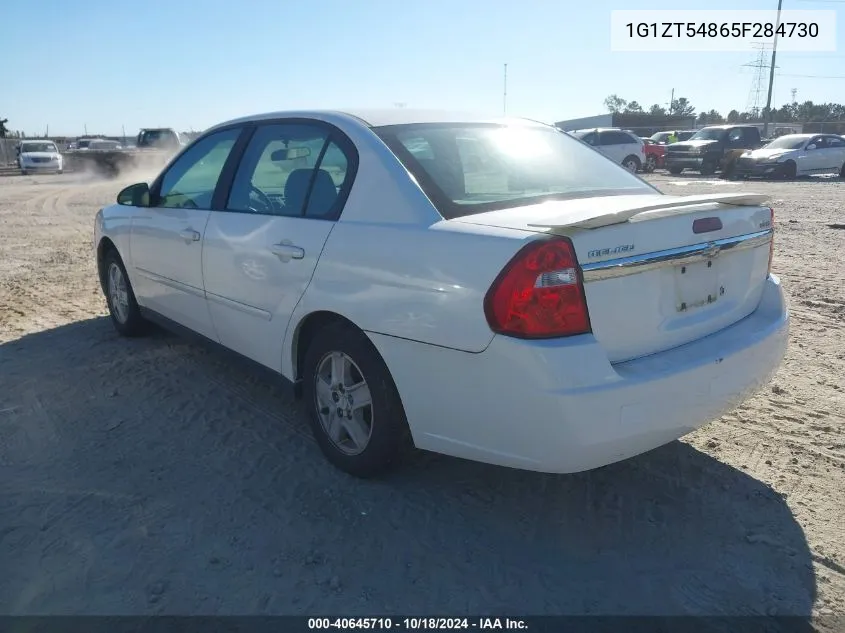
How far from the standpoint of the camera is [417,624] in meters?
2.28

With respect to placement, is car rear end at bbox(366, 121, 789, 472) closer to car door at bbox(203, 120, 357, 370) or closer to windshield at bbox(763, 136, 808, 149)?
car door at bbox(203, 120, 357, 370)

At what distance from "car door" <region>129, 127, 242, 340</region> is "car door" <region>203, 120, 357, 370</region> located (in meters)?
0.17

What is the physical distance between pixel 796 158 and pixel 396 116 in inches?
905

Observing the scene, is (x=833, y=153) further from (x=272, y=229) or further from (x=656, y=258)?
(x=272, y=229)

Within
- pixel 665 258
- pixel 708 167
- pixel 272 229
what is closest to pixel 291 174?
pixel 272 229

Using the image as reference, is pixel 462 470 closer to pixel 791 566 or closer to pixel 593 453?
pixel 593 453

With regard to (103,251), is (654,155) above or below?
below

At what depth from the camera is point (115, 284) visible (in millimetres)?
5359

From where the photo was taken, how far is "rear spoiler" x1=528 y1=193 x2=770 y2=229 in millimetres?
2361

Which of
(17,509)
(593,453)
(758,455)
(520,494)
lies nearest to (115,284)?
(17,509)

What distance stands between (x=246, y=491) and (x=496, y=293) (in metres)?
1.55

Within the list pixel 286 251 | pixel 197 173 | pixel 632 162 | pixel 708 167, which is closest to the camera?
pixel 286 251

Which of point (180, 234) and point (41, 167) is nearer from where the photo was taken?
point (180, 234)

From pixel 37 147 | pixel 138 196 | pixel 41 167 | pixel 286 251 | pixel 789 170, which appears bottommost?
pixel 789 170
